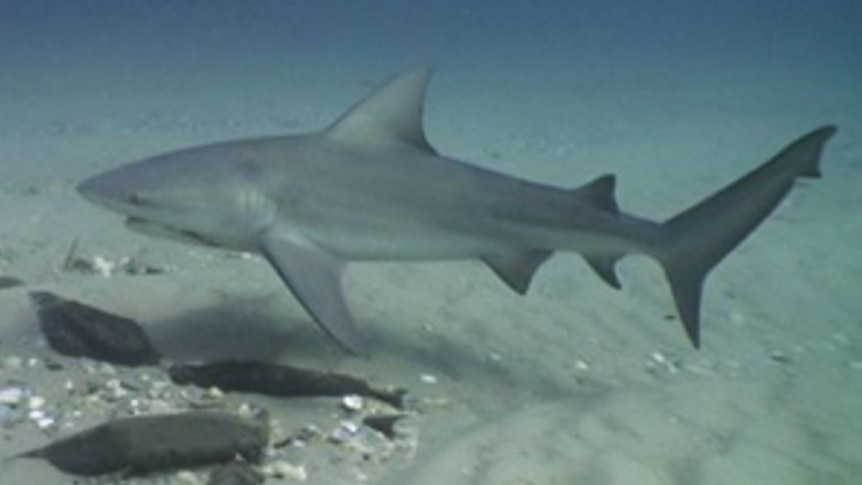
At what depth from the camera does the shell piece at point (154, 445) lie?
4.54m

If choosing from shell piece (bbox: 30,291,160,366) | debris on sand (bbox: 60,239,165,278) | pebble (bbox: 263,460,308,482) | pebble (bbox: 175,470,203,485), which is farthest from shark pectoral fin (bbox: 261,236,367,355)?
debris on sand (bbox: 60,239,165,278)

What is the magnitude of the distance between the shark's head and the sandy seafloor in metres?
0.74

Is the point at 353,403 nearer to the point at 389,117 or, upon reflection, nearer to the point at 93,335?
the point at 93,335

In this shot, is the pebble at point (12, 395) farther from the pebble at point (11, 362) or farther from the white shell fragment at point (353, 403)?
the white shell fragment at point (353, 403)

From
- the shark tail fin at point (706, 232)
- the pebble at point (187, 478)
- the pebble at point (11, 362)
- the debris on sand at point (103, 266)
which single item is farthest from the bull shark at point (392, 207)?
the debris on sand at point (103, 266)

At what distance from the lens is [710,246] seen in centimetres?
685

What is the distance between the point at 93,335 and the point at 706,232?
388 centimetres

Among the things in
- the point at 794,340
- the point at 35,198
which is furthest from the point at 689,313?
the point at 35,198

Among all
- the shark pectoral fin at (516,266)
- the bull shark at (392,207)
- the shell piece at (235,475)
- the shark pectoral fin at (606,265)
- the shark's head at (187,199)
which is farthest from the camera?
the shark pectoral fin at (606,265)

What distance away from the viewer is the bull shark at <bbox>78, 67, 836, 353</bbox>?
6.00m

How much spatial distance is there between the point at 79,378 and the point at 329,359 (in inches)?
59.6

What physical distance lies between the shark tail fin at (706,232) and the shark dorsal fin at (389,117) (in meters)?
1.78

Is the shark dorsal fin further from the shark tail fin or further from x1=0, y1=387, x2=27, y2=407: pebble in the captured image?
x1=0, y1=387, x2=27, y2=407: pebble

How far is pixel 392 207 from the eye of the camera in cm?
652
